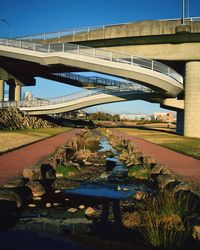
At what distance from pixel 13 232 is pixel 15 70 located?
4314 cm

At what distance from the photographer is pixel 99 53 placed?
33500 mm

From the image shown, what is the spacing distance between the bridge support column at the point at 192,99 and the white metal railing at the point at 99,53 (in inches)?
56.6

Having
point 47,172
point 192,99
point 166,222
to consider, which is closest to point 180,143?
point 192,99

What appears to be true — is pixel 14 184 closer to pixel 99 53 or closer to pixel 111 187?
pixel 111 187

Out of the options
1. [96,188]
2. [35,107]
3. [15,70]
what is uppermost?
[15,70]

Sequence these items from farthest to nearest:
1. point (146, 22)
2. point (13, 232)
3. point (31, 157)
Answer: point (146, 22) < point (31, 157) < point (13, 232)

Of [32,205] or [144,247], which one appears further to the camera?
[32,205]

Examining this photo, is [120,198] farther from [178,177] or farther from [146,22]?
[146,22]

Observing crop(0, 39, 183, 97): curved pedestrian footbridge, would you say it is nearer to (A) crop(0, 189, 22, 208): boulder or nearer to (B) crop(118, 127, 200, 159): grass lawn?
(B) crop(118, 127, 200, 159): grass lawn

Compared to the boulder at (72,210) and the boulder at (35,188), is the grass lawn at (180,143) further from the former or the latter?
the boulder at (72,210)

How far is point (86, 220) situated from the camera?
666 centimetres

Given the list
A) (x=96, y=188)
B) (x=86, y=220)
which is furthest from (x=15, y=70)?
(x=86, y=220)

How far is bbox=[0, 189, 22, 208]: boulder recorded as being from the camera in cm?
682

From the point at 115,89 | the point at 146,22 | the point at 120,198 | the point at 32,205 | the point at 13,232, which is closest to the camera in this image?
the point at 13,232
